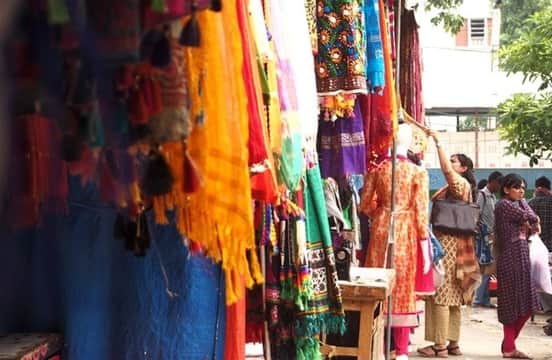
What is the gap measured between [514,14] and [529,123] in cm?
2112

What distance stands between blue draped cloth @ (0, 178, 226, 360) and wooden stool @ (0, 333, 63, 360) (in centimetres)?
5

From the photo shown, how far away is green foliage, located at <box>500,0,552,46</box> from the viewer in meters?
30.8

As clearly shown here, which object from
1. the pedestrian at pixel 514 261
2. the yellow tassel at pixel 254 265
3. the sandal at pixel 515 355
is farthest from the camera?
the pedestrian at pixel 514 261

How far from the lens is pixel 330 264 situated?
373 centimetres

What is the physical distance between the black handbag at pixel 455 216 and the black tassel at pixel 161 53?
24.2ft

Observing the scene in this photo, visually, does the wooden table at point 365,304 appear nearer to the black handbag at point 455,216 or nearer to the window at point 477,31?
the black handbag at point 455,216

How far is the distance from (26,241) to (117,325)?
0.33m

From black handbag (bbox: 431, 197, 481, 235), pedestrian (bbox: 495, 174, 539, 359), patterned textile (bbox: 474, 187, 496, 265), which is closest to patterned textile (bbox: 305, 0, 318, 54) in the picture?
black handbag (bbox: 431, 197, 481, 235)

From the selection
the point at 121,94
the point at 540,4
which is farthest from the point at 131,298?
the point at 540,4

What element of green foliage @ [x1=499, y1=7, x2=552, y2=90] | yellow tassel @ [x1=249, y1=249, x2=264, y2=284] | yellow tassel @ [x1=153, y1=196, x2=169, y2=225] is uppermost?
green foliage @ [x1=499, y1=7, x2=552, y2=90]

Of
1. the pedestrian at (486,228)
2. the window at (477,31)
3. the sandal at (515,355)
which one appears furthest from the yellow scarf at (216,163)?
the window at (477,31)

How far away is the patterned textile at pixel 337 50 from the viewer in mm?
4316

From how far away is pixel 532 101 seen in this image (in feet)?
37.6

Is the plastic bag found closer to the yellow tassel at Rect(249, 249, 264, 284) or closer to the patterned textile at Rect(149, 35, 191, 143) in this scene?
the yellow tassel at Rect(249, 249, 264, 284)
